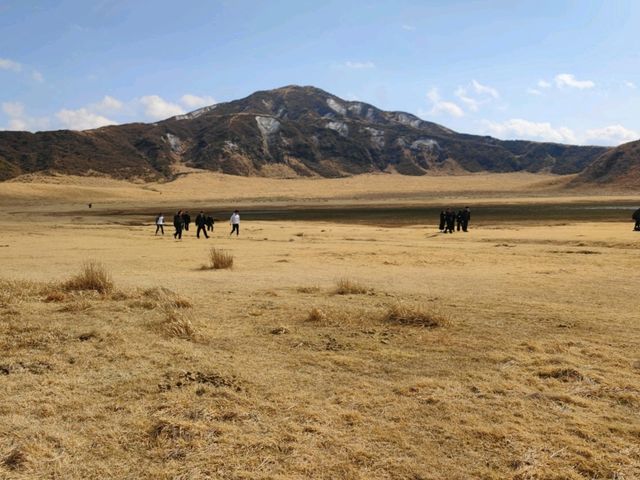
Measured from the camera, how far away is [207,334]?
8.90 meters

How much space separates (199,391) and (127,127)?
178 meters

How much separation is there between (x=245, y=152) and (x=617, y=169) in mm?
94698

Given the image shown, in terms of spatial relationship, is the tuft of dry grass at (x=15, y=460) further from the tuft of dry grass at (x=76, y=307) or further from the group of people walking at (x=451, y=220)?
the group of people walking at (x=451, y=220)

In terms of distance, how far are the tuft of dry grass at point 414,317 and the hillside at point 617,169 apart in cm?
9960

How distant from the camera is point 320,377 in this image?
23.6ft

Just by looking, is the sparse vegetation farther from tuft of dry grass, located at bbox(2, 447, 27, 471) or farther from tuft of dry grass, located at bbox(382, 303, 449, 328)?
tuft of dry grass, located at bbox(2, 447, 27, 471)

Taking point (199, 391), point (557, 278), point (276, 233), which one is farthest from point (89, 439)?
point (276, 233)

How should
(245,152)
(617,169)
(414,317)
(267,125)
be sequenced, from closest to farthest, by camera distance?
1. (414,317)
2. (617,169)
3. (245,152)
4. (267,125)

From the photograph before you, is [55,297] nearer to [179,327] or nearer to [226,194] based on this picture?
[179,327]

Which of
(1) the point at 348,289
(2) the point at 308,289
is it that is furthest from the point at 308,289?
(1) the point at 348,289

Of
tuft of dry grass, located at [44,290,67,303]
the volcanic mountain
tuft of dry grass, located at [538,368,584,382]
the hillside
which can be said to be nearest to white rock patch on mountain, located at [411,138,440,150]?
the volcanic mountain

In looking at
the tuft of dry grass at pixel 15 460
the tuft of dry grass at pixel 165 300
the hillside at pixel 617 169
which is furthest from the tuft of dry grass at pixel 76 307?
the hillside at pixel 617 169

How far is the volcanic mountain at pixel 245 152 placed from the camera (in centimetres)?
13525

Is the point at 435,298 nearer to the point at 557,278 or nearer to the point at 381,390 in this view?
the point at 557,278
